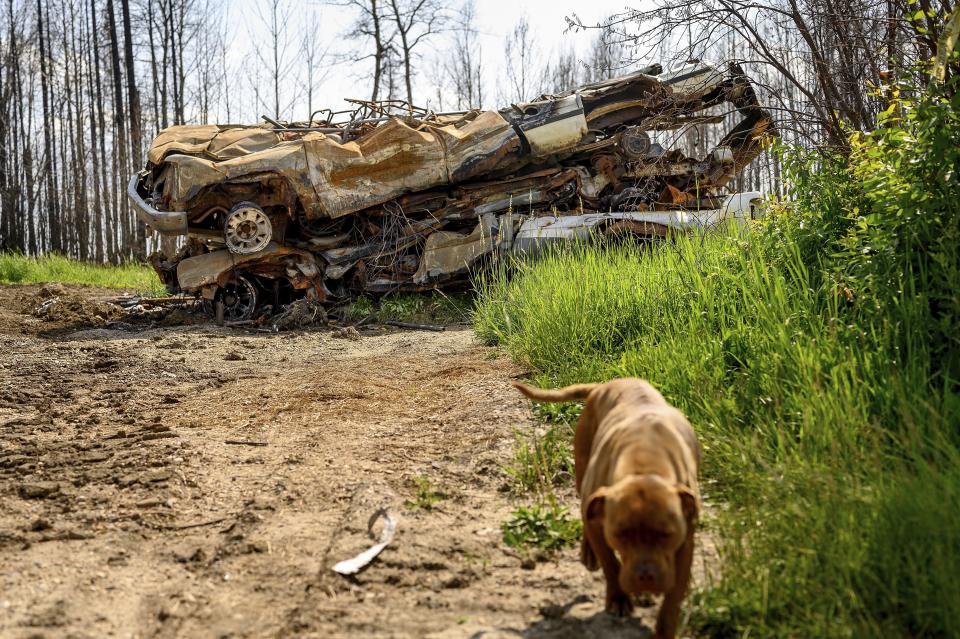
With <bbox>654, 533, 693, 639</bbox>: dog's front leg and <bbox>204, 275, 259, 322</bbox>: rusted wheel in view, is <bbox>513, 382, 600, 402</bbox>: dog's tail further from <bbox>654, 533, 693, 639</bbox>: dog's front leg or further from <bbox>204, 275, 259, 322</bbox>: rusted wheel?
<bbox>204, 275, 259, 322</bbox>: rusted wheel

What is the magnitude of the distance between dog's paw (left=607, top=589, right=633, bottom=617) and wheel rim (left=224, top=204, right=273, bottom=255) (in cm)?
921

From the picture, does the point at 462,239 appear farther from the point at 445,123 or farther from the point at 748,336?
the point at 748,336

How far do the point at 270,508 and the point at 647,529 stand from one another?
206cm

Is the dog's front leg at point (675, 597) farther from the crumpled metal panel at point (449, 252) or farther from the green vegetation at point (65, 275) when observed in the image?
the green vegetation at point (65, 275)

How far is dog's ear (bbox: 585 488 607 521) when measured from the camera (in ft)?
7.02

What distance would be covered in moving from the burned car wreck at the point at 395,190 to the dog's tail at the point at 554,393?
23.7 feet

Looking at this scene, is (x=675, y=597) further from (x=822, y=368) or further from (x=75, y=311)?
(x=75, y=311)

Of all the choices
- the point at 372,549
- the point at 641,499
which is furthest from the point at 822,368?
the point at 372,549

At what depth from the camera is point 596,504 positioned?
7.15 feet

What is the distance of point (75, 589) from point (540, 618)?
1654 millimetres

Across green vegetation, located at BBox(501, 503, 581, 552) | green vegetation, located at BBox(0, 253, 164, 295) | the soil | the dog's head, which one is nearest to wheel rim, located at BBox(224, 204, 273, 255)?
the soil

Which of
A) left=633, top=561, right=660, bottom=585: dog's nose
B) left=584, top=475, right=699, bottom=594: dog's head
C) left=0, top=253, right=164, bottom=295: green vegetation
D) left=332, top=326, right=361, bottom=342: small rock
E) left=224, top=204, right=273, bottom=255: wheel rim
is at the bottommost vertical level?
left=332, top=326, right=361, bottom=342: small rock

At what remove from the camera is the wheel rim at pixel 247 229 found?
1056cm

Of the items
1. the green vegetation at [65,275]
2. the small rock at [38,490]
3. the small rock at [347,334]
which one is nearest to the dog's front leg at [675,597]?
the small rock at [38,490]
